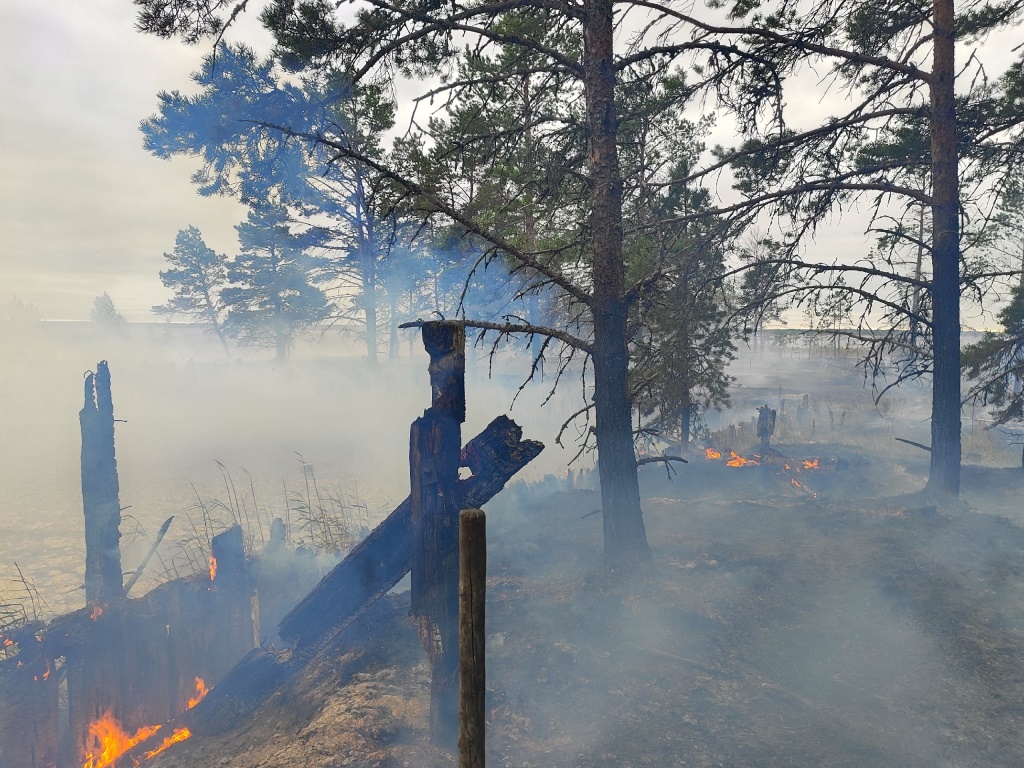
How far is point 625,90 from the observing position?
7.95 meters

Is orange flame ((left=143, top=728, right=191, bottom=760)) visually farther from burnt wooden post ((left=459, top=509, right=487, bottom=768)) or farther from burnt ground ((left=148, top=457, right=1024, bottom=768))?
burnt wooden post ((left=459, top=509, right=487, bottom=768))

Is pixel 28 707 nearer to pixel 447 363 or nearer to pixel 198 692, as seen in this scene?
pixel 198 692

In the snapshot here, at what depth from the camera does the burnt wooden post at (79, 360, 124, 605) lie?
6594 mm

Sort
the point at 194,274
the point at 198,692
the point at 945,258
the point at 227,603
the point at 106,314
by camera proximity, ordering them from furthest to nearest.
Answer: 1. the point at 106,314
2. the point at 194,274
3. the point at 945,258
4. the point at 227,603
5. the point at 198,692

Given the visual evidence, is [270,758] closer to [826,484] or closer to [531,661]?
[531,661]

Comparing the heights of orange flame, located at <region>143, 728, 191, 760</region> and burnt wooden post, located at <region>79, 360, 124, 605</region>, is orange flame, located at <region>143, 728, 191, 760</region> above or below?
below

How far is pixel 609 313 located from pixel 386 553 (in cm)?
464

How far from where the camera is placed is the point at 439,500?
4.55 m

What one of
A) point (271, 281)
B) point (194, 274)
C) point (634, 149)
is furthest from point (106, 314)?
point (634, 149)

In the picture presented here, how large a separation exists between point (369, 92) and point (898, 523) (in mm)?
11845

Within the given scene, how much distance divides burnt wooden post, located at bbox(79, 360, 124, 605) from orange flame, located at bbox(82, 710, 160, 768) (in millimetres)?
1420

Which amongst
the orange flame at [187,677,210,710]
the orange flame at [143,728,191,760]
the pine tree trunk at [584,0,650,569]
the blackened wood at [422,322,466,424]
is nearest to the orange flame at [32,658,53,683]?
the orange flame at [143,728,191,760]

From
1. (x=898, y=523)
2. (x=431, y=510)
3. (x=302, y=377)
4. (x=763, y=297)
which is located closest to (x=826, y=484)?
(x=898, y=523)

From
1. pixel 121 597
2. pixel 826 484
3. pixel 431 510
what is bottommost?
pixel 826 484
